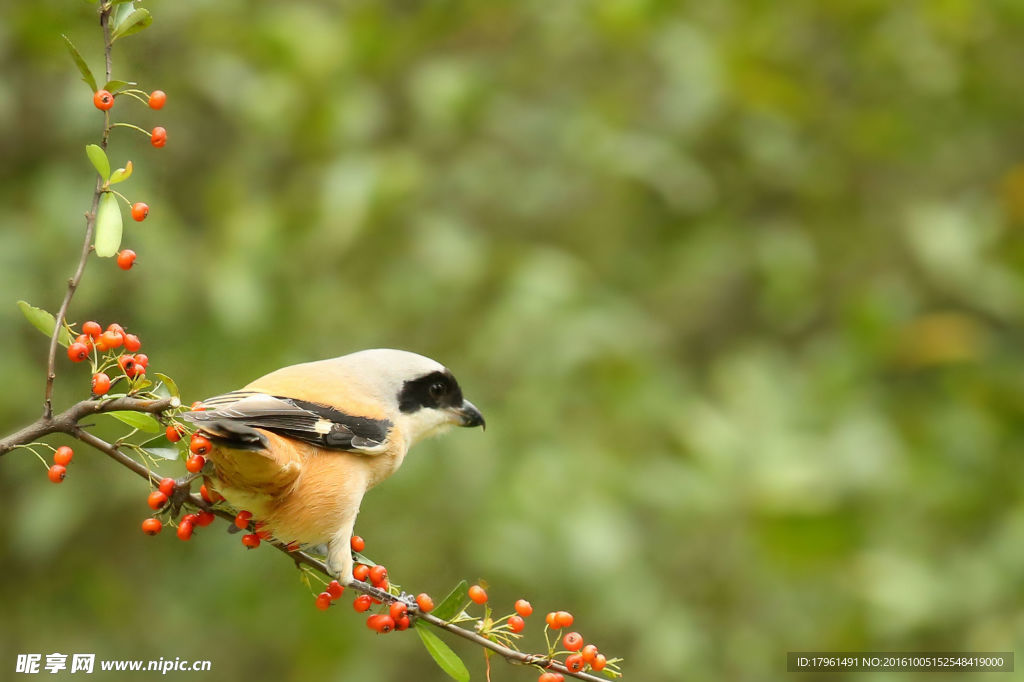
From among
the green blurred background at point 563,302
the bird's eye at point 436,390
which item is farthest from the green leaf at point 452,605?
the green blurred background at point 563,302

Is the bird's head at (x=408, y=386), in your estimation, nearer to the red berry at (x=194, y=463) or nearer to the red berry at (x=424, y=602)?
the red berry at (x=424, y=602)

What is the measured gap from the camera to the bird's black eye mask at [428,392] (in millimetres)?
2102

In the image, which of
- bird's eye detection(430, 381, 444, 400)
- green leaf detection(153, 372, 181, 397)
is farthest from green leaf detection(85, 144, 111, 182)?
bird's eye detection(430, 381, 444, 400)

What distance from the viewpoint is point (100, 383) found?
1242mm

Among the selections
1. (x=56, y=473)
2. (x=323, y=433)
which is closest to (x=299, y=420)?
(x=323, y=433)

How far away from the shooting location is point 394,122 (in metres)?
4.17

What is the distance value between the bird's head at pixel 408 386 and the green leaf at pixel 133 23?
2.92 ft

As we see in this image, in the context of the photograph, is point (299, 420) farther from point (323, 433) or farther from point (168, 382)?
point (168, 382)

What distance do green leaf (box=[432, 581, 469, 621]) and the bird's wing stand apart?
0.39m

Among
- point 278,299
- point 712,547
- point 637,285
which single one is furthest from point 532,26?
point 712,547

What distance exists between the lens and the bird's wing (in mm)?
1510

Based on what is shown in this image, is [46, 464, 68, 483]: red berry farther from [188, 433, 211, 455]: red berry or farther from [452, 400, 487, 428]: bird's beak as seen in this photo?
[452, 400, 487, 428]: bird's beak

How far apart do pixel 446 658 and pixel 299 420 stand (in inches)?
20.4

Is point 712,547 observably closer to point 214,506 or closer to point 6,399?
point 6,399
